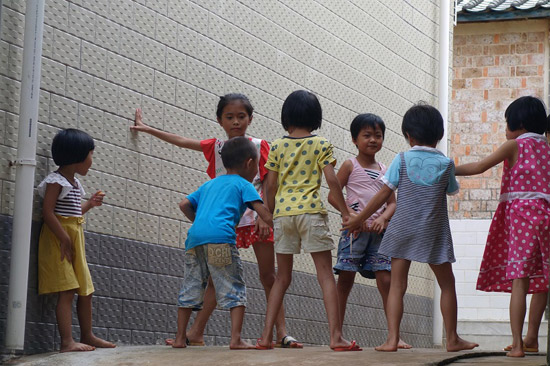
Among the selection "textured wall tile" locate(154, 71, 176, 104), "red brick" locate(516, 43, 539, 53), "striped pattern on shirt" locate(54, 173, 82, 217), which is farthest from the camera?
"red brick" locate(516, 43, 539, 53)

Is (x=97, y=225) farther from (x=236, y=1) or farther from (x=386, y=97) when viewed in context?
(x=386, y=97)

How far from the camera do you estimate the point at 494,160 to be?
20.9 ft

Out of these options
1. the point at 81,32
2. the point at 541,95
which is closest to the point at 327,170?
the point at 81,32

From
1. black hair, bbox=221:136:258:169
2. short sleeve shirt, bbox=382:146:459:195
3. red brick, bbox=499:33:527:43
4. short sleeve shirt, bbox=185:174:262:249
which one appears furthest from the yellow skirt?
red brick, bbox=499:33:527:43

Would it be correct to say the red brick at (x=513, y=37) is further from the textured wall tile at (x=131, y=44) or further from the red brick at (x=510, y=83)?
the textured wall tile at (x=131, y=44)

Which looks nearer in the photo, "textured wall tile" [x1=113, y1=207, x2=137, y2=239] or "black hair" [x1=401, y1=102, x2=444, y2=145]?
"black hair" [x1=401, y1=102, x2=444, y2=145]

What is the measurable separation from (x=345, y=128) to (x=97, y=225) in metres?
4.01

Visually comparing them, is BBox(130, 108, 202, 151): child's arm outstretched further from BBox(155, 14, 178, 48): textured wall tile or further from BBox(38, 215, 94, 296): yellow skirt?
BBox(38, 215, 94, 296): yellow skirt

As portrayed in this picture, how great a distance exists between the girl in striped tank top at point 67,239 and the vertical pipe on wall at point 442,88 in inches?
237

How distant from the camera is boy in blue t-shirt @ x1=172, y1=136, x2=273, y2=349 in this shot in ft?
19.8

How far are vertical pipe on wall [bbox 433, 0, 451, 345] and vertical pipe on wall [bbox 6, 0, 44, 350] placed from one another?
644 centimetres

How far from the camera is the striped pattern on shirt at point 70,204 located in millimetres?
6129

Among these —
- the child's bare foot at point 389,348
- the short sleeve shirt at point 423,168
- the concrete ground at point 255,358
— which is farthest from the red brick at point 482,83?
the child's bare foot at point 389,348

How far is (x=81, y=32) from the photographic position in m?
6.50
